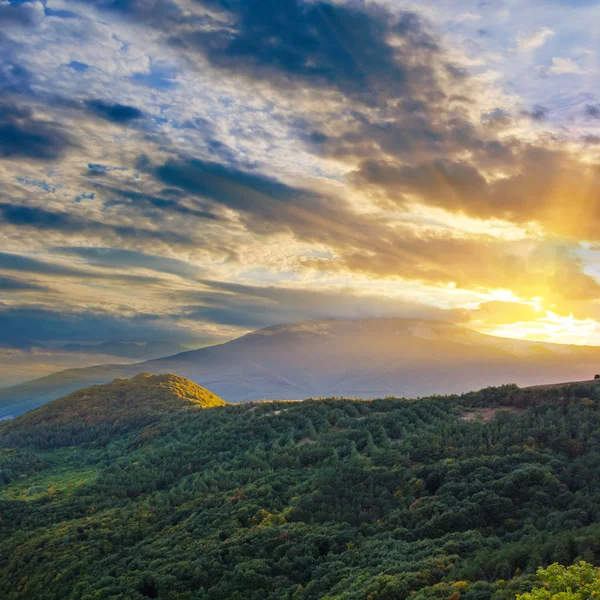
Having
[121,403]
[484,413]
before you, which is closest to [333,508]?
[484,413]

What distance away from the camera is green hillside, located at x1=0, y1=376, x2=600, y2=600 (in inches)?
1242

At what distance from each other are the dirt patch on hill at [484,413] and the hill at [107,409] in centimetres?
5241

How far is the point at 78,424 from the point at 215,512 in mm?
61244

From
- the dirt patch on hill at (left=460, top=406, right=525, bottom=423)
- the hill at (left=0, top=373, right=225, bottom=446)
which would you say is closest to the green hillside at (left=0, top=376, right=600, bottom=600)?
the dirt patch on hill at (left=460, top=406, right=525, bottom=423)

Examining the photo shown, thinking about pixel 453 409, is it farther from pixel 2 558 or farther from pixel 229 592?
pixel 2 558

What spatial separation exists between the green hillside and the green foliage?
148 cm

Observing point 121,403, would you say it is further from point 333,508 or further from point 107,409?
point 333,508

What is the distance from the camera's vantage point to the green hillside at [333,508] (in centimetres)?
3155

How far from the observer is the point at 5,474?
7306 centimetres

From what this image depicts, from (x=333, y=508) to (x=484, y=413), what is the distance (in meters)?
25.8

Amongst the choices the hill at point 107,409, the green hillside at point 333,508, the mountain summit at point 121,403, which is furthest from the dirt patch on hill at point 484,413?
the mountain summit at point 121,403

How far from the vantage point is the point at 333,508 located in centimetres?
4281

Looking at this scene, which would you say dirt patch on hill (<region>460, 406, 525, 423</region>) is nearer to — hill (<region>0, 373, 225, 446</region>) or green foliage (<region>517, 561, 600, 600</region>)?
green foliage (<region>517, 561, 600, 600</region>)

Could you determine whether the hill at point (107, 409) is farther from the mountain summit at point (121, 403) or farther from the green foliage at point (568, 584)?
the green foliage at point (568, 584)
